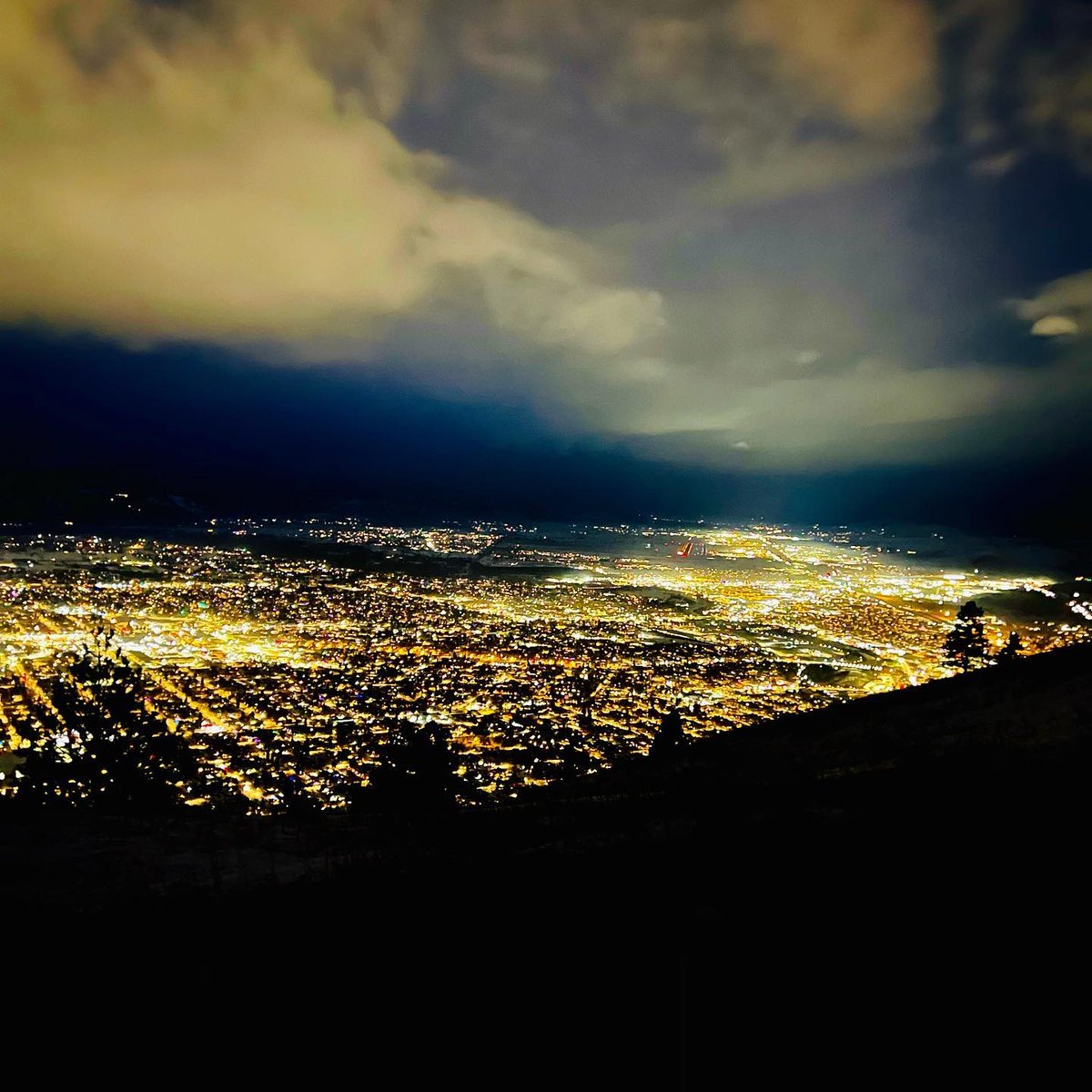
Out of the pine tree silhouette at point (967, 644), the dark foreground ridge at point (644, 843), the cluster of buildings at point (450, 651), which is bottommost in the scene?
the cluster of buildings at point (450, 651)

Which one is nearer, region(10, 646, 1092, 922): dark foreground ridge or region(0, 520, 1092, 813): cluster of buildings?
region(10, 646, 1092, 922): dark foreground ridge

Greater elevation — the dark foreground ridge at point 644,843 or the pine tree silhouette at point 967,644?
the dark foreground ridge at point 644,843

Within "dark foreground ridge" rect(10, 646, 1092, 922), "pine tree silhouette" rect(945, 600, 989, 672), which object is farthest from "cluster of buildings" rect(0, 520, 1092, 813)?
"dark foreground ridge" rect(10, 646, 1092, 922)

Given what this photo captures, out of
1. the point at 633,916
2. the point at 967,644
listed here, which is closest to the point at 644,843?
the point at 633,916

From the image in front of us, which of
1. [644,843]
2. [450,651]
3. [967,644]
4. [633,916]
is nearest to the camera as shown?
[633,916]

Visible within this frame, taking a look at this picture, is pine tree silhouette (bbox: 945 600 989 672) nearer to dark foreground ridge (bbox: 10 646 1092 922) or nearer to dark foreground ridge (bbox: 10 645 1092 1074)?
dark foreground ridge (bbox: 10 646 1092 922)

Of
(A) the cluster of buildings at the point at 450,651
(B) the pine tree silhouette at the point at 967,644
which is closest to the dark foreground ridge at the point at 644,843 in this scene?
(A) the cluster of buildings at the point at 450,651

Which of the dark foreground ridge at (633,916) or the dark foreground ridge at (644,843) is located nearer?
the dark foreground ridge at (633,916)

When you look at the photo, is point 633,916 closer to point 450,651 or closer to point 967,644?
point 450,651

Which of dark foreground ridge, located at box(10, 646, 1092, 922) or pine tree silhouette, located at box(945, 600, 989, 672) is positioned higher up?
dark foreground ridge, located at box(10, 646, 1092, 922)

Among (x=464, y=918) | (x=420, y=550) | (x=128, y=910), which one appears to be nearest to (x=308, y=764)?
Result: (x=128, y=910)

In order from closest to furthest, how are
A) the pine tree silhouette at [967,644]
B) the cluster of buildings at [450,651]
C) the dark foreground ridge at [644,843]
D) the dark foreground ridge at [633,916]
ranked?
the dark foreground ridge at [633,916] → the dark foreground ridge at [644,843] → the cluster of buildings at [450,651] → the pine tree silhouette at [967,644]

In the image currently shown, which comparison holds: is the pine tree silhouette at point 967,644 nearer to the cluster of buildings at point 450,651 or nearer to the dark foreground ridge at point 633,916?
the cluster of buildings at point 450,651
